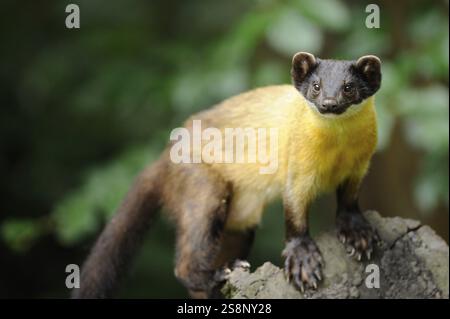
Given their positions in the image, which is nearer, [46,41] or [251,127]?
[251,127]

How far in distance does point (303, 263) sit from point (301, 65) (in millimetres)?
1047

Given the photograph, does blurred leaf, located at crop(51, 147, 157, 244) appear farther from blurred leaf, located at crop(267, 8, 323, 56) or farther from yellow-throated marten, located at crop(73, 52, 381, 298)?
blurred leaf, located at crop(267, 8, 323, 56)

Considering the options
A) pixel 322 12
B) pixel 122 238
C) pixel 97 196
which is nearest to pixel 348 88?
A: pixel 122 238

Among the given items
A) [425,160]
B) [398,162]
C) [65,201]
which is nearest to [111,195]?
[65,201]

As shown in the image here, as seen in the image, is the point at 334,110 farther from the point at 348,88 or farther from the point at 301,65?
the point at 301,65

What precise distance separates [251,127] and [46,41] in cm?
460

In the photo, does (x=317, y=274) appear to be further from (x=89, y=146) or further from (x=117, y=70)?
(x=89, y=146)

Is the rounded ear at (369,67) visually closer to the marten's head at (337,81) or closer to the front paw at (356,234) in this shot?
the marten's head at (337,81)

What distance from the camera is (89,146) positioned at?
9.07m

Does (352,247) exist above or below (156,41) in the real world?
below

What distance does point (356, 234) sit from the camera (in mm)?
4379
